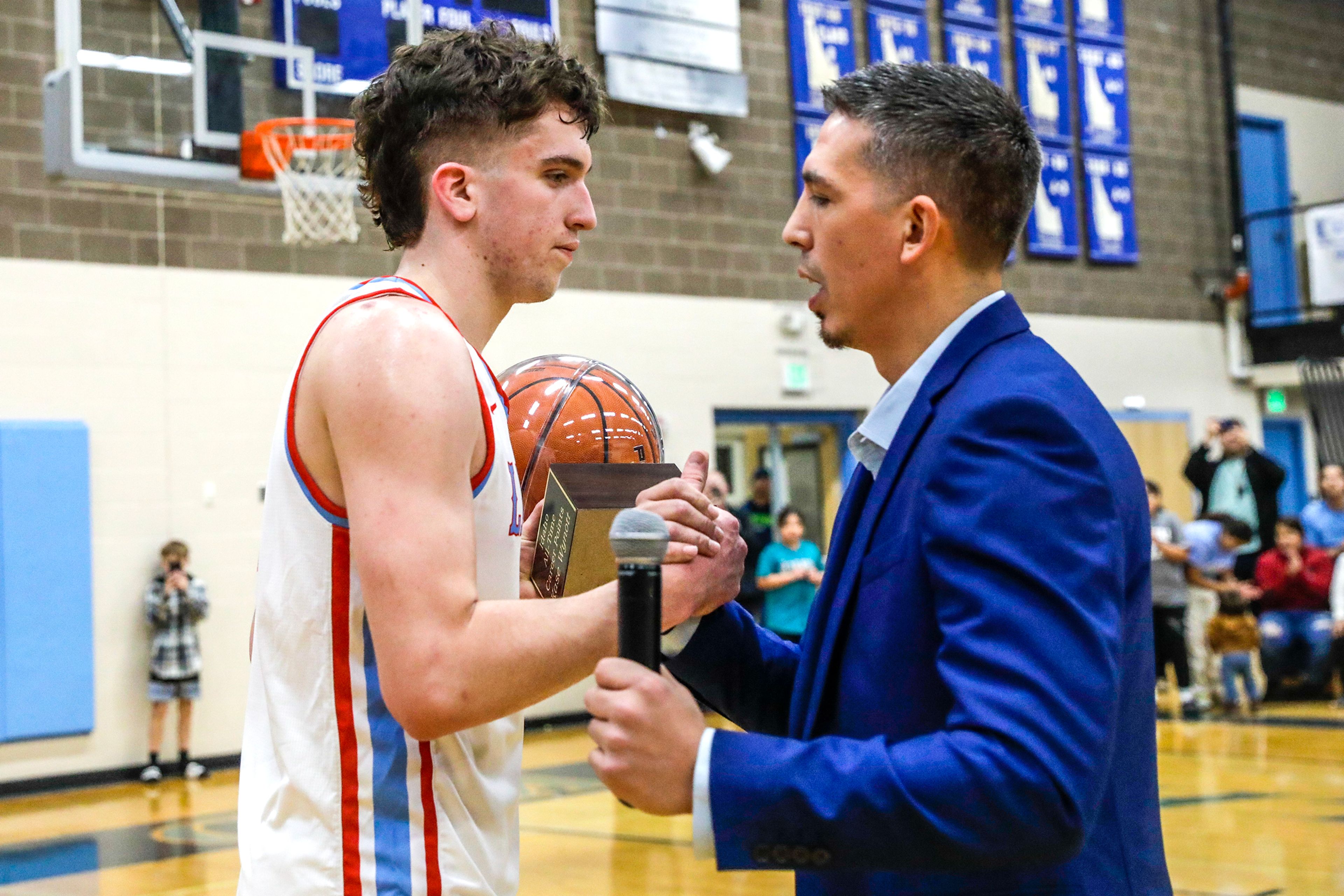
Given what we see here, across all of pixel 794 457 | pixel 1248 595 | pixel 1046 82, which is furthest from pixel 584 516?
pixel 1046 82

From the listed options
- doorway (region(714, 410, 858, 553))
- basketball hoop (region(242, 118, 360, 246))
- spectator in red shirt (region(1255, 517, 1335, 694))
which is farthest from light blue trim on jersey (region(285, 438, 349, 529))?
spectator in red shirt (region(1255, 517, 1335, 694))

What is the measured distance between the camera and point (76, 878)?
6.16 metres

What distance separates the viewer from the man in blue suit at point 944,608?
1.26 meters

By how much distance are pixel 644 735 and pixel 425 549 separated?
409 mm

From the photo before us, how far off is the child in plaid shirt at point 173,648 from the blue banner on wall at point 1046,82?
9391 mm

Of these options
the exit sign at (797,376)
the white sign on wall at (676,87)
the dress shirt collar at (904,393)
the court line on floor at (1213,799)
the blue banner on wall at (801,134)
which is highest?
the white sign on wall at (676,87)

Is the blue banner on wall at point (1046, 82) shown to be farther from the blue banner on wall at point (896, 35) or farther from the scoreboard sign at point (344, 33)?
the scoreboard sign at point (344, 33)

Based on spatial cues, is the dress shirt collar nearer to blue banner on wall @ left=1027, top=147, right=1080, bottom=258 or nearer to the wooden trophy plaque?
the wooden trophy plaque

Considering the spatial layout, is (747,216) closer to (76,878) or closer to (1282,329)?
(1282,329)

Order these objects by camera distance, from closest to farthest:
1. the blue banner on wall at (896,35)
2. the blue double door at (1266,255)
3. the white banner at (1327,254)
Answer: the blue banner on wall at (896,35), the white banner at (1327,254), the blue double door at (1266,255)

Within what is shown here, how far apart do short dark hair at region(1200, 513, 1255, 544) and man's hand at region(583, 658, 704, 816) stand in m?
10.6

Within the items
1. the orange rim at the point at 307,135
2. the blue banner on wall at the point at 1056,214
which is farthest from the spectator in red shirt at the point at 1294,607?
the orange rim at the point at 307,135

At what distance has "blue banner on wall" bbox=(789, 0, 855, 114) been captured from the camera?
12.6 meters

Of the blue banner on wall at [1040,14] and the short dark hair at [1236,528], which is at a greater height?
the blue banner on wall at [1040,14]
